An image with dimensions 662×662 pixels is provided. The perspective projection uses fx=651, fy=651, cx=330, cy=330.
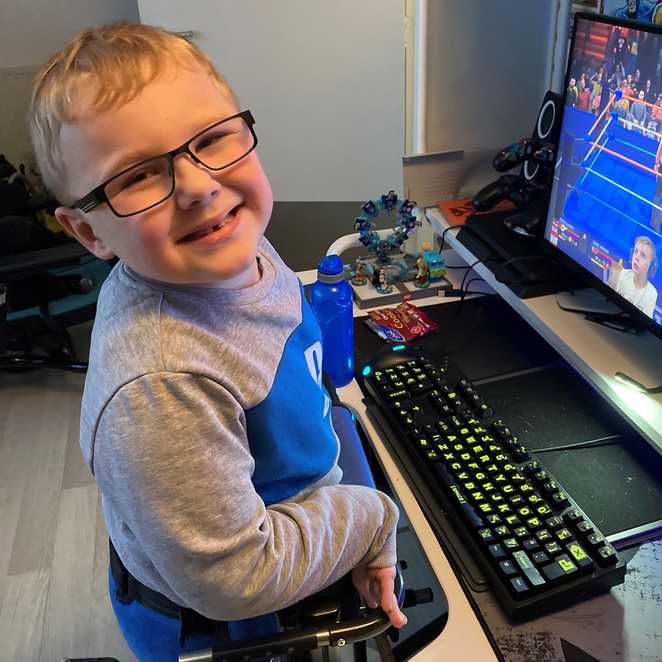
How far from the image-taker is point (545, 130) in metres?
1.15

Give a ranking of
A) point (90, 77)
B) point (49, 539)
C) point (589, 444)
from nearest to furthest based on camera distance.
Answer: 1. point (90, 77)
2. point (589, 444)
3. point (49, 539)

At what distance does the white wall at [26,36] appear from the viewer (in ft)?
9.13

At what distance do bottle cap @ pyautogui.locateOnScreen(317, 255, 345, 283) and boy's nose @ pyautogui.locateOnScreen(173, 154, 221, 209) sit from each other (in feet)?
1.62

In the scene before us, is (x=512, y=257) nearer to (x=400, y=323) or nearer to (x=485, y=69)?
(x=400, y=323)

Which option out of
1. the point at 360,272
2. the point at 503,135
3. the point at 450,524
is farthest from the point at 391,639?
the point at 503,135

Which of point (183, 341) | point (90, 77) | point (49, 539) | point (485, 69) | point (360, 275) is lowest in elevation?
point (49, 539)

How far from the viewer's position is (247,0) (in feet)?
8.58

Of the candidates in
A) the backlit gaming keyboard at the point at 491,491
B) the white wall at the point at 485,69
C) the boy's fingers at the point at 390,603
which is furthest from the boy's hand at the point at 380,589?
the white wall at the point at 485,69

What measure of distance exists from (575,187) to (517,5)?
1.51ft

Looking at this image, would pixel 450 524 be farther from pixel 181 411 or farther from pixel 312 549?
pixel 181 411

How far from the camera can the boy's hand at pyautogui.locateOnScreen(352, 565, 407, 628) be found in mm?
667

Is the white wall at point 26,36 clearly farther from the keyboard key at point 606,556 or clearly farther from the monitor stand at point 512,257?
the keyboard key at point 606,556

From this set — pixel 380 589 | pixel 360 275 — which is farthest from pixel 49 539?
pixel 380 589

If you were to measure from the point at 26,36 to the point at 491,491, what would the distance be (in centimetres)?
294
